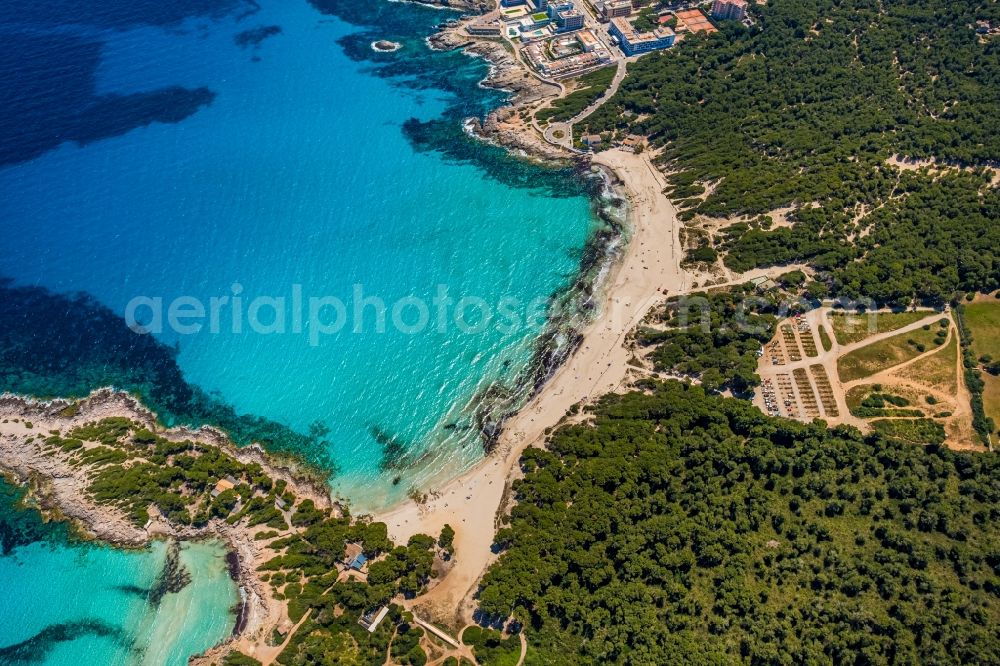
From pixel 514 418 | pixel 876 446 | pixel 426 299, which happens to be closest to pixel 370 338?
pixel 426 299

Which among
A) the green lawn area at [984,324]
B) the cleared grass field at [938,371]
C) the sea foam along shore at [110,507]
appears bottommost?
the sea foam along shore at [110,507]

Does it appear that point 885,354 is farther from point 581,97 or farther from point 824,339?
point 581,97

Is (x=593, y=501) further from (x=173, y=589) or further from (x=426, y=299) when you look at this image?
(x=173, y=589)

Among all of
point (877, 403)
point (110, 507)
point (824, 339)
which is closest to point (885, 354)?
point (824, 339)

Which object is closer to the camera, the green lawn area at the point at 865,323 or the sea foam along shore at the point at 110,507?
the sea foam along shore at the point at 110,507

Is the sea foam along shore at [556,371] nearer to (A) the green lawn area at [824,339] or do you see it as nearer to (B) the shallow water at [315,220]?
(B) the shallow water at [315,220]

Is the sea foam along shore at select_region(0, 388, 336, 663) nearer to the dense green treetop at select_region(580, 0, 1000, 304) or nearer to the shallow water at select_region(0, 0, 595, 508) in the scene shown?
the shallow water at select_region(0, 0, 595, 508)

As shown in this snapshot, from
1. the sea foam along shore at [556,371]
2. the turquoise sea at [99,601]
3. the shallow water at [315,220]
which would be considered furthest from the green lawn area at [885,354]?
the turquoise sea at [99,601]
